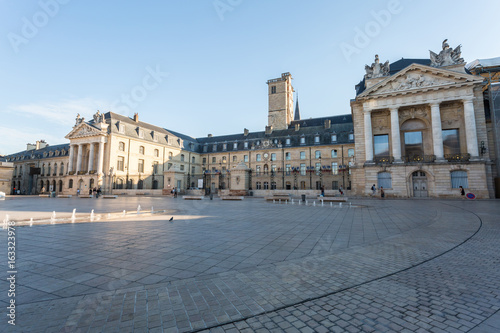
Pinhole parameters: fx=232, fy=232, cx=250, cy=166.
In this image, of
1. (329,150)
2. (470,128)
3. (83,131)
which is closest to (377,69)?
(470,128)

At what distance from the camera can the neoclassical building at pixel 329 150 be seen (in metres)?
27.4

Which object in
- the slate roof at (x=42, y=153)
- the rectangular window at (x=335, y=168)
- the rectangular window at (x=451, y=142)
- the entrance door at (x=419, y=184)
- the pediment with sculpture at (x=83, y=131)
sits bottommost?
the entrance door at (x=419, y=184)

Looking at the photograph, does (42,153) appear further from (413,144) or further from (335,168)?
(413,144)

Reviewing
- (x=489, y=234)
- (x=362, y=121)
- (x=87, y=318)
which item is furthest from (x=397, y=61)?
(x=87, y=318)

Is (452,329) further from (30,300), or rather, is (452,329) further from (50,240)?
(50,240)

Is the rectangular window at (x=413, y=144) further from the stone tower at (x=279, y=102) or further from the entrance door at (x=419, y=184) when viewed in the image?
the stone tower at (x=279, y=102)

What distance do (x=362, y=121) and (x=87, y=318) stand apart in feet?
116

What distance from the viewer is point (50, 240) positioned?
6.70m

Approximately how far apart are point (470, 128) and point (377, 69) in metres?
13.4

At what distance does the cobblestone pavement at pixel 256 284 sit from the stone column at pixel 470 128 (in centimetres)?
2717

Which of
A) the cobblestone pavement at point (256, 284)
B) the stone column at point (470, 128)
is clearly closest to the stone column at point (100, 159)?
the cobblestone pavement at point (256, 284)

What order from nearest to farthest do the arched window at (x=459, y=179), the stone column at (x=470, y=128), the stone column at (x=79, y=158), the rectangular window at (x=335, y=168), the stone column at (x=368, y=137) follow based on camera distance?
the arched window at (x=459, y=179) → the stone column at (x=470, y=128) → the stone column at (x=368, y=137) → the rectangular window at (x=335, y=168) → the stone column at (x=79, y=158)

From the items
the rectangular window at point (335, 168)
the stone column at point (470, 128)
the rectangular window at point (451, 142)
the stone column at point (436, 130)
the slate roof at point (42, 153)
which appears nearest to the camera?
the stone column at point (470, 128)

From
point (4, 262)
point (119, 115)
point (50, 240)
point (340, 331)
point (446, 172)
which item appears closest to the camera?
point (340, 331)
